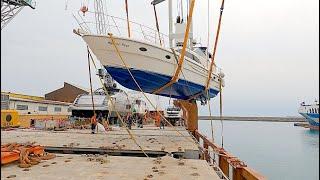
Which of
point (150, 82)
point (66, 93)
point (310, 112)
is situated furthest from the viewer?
point (310, 112)

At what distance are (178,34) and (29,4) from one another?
19989 mm

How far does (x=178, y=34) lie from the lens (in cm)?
1395

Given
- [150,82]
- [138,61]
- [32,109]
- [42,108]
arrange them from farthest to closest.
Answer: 1. [42,108]
2. [32,109]
3. [150,82]
4. [138,61]

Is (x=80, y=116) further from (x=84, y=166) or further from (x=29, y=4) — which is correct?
(x=84, y=166)

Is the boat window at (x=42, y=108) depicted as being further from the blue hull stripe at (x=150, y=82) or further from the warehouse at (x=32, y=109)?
the blue hull stripe at (x=150, y=82)

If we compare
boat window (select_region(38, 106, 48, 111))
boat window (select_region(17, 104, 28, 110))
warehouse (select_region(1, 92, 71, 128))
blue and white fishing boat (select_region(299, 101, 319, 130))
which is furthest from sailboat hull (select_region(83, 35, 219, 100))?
blue and white fishing boat (select_region(299, 101, 319, 130))

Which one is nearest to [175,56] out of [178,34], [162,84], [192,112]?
[162,84]

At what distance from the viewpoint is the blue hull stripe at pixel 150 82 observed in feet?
38.2

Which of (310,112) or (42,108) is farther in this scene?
(310,112)

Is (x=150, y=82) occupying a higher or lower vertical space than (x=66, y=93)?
lower

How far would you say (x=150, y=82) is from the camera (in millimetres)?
12195

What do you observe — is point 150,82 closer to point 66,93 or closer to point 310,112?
point 66,93

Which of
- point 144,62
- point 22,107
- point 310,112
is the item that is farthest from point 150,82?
point 310,112

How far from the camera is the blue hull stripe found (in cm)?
1165
